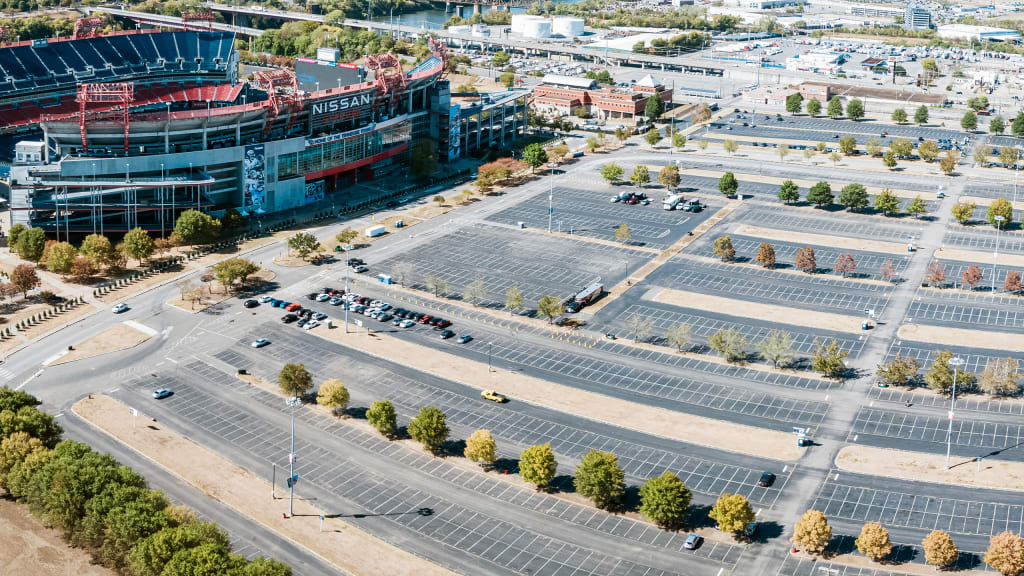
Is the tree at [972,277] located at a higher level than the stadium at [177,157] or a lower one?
lower

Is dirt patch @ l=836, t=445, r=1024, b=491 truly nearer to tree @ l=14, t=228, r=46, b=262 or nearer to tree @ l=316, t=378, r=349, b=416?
tree @ l=316, t=378, r=349, b=416

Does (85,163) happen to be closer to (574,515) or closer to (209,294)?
(209,294)

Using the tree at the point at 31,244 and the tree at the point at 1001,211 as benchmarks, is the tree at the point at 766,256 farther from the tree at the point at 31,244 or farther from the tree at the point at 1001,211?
the tree at the point at 31,244

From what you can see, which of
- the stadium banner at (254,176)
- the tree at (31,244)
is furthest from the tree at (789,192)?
the tree at (31,244)

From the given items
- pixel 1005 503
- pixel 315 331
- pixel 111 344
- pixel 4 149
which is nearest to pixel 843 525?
pixel 1005 503

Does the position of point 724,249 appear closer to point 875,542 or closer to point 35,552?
point 875,542

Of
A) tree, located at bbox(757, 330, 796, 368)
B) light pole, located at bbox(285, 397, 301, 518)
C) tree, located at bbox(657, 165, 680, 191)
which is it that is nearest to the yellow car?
light pole, located at bbox(285, 397, 301, 518)

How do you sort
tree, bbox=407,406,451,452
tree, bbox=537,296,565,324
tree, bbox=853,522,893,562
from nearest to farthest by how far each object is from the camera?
tree, bbox=853,522,893,562
tree, bbox=407,406,451,452
tree, bbox=537,296,565,324
